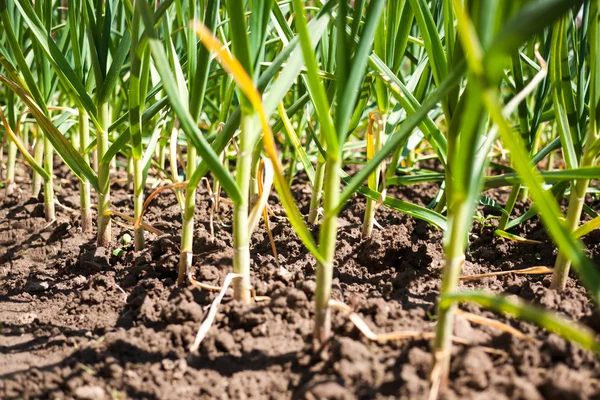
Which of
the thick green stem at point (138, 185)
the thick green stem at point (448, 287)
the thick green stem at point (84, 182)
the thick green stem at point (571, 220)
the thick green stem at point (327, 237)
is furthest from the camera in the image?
the thick green stem at point (84, 182)

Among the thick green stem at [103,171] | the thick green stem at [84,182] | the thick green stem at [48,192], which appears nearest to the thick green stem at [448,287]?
the thick green stem at [103,171]

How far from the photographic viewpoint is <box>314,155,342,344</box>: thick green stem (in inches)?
41.4

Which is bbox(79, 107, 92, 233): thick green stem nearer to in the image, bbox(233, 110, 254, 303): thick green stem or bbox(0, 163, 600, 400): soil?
bbox(0, 163, 600, 400): soil

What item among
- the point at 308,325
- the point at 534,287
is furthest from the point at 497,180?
the point at 308,325

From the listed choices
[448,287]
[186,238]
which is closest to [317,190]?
[186,238]

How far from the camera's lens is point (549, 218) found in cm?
83

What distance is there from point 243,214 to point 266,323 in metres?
0.23

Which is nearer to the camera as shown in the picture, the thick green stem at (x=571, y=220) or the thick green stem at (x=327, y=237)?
the thick green stem at (x=327, y=237)

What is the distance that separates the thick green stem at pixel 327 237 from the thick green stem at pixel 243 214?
6.7 inches

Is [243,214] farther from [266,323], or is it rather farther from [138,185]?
[138,185]

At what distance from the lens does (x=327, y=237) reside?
106cm

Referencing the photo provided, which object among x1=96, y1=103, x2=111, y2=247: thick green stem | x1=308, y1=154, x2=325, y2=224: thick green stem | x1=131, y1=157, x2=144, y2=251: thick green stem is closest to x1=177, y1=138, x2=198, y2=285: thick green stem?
x1=131, y1=157, x2=144, y2=251: thick green stem

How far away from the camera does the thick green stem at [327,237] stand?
3.45 feet

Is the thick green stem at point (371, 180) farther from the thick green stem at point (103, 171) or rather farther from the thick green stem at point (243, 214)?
the thick green stem at point (103, 171)
